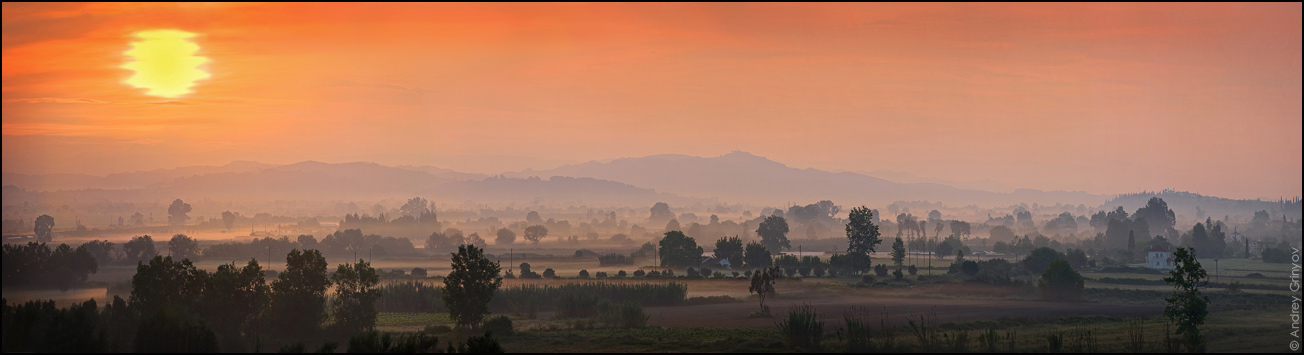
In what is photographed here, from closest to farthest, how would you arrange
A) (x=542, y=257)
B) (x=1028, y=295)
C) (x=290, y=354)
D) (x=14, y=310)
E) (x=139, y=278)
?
(x=290, y=354)
(x=14, y=310)
(x=139, y=278)
(x=1028, y=295)
(x=542, y=257)

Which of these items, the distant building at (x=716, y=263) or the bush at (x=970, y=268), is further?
the distant building at (x=716, y=263)

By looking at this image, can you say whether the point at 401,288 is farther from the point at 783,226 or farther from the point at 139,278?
the point at 783,226

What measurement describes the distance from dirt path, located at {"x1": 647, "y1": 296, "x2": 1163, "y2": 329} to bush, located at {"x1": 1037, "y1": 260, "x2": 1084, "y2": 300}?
→ 15.5 feet

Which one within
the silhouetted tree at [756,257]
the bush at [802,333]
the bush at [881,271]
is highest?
the silhouetted tree at [756,257]

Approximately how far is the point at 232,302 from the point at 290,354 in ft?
54.0

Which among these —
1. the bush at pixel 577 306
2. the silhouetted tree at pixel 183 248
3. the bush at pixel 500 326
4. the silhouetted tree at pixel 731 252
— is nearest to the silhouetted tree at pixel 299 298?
the bush at pixel 500 326

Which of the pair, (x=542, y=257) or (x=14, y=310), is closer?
(x=14, y=310)

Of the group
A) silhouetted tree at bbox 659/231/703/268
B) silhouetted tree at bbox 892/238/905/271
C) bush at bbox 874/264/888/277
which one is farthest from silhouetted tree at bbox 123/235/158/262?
silhouetted tree at bbox 892/238/905/271

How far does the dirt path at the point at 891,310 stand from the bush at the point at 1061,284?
4719mm

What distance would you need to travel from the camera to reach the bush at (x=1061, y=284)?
3654 inches

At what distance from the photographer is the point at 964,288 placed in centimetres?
10175

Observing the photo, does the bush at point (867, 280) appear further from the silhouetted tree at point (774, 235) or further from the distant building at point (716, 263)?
the silhouetted tree at point (774, 235)

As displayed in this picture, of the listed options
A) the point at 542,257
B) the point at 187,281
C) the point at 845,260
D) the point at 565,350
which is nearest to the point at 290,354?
the point at 565,350

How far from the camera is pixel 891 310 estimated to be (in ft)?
264
